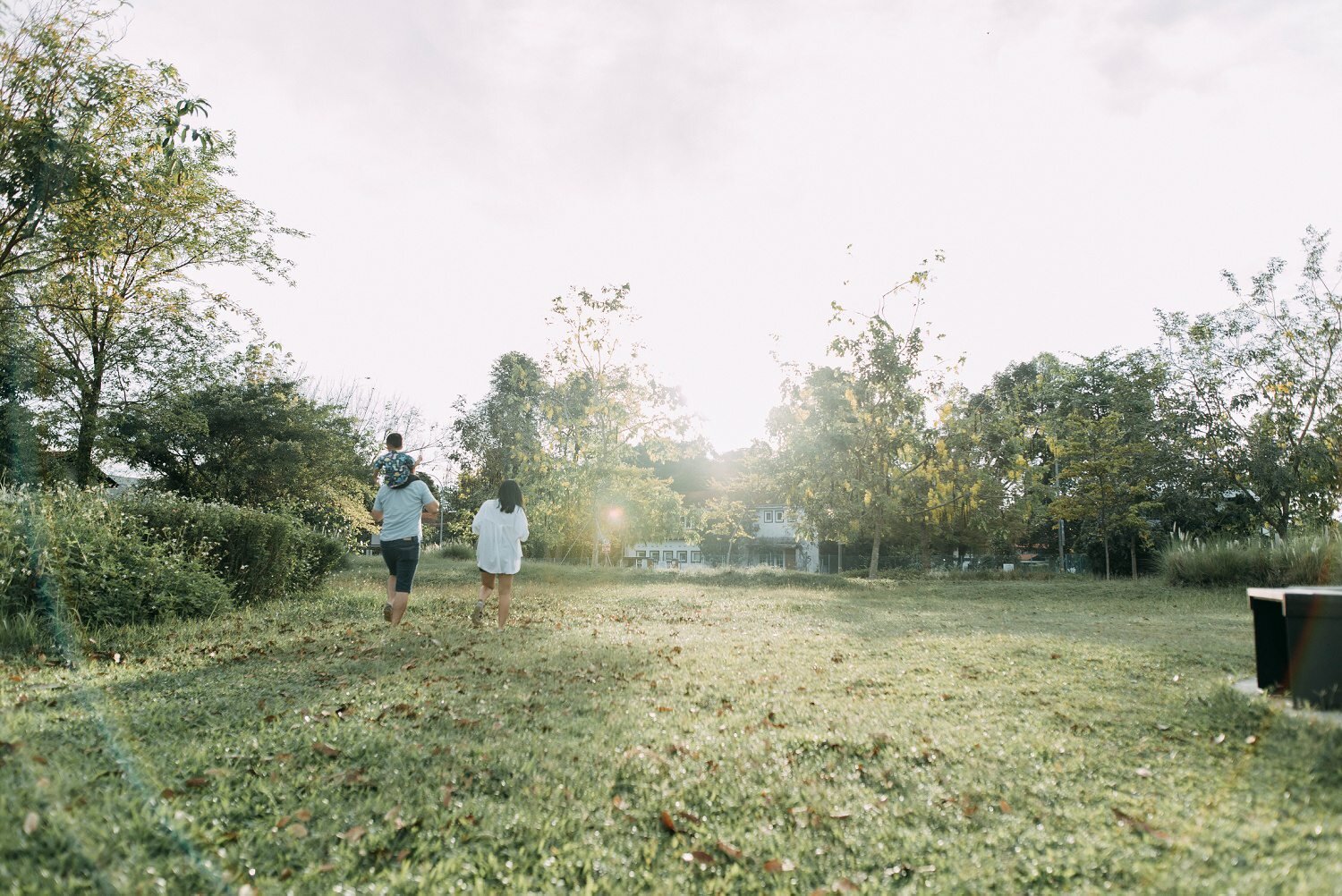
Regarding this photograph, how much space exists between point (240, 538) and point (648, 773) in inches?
323

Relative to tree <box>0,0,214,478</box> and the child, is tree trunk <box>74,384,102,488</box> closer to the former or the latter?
tree <box>0,0,214,478</box>

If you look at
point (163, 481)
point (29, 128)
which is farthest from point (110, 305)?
point (29, 128)

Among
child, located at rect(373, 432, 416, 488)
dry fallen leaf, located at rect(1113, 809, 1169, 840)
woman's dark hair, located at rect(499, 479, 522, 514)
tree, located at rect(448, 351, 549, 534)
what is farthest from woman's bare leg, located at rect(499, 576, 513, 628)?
tree, located at rect(448, 351, 549, 534)

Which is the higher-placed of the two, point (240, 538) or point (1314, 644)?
point (240, 538)

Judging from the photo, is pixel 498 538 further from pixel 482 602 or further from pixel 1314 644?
pixel 1314 644

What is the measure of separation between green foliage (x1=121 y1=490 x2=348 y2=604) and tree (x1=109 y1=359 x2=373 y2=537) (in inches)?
376

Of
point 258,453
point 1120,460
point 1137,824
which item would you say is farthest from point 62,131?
point 1120,460

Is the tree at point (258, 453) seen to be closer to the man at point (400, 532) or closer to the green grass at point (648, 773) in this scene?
the man at point (400, 532)

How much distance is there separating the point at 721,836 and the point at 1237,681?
4.13 meters

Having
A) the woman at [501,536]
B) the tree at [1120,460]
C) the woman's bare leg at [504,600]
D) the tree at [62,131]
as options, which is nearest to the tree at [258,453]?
the tree at [62,131]

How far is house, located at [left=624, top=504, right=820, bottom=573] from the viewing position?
50500mm

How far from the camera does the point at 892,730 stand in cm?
443

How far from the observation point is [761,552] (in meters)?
53.5

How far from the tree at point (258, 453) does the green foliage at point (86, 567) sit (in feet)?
43.6
